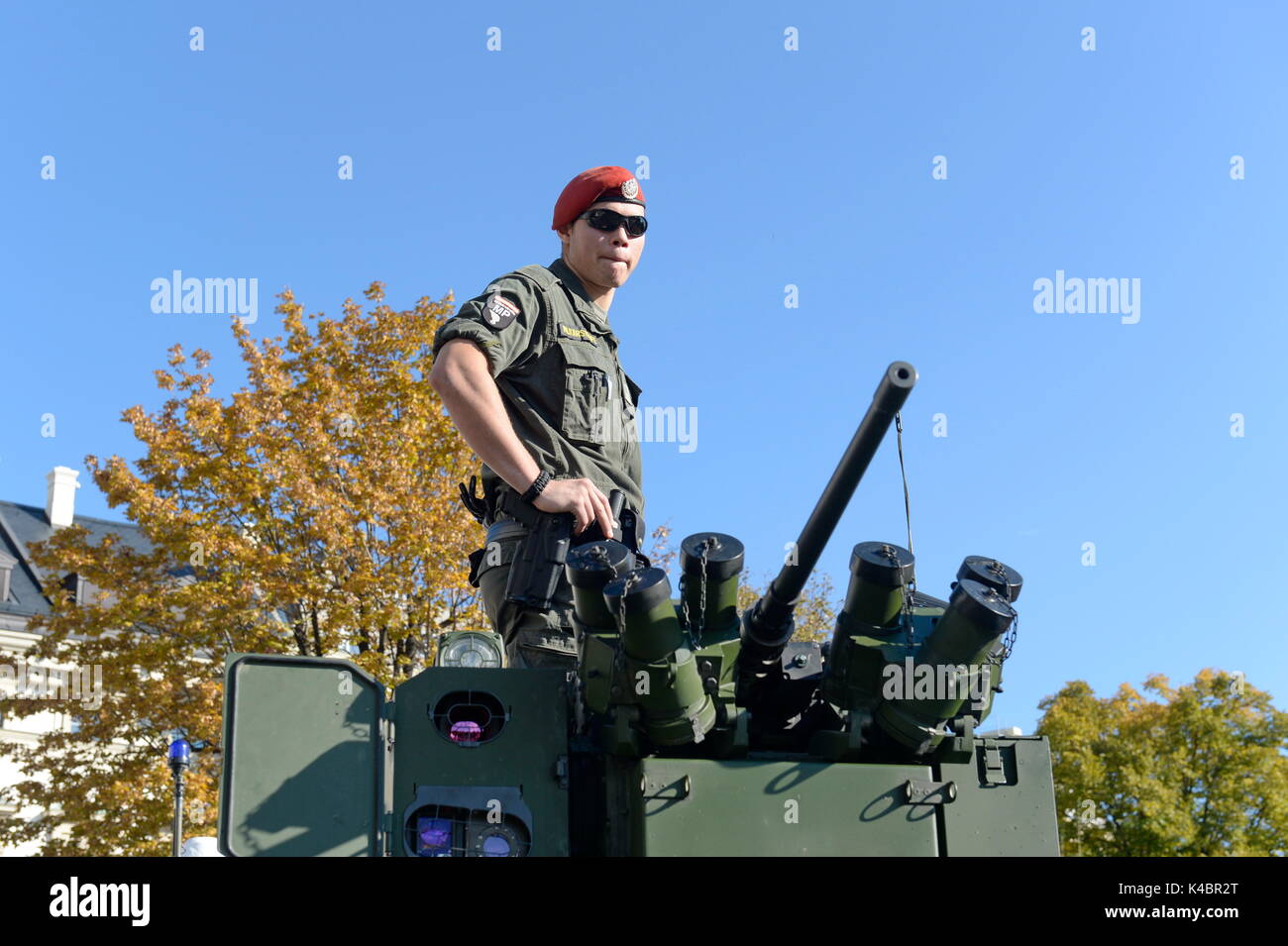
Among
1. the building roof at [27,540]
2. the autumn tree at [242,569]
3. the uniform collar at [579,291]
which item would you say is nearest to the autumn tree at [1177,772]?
the autumn tree at [242,569]

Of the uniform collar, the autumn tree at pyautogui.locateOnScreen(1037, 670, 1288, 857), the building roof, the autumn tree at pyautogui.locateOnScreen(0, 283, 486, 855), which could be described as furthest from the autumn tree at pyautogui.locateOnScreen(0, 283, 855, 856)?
the building roof

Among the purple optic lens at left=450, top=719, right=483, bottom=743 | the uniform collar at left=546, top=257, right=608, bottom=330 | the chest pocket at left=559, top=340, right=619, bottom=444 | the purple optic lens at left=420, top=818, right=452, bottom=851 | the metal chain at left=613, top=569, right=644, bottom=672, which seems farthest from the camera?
the uniform collar at left=546, top=257, right=608, bottom=330

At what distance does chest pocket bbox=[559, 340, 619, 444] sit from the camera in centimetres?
614

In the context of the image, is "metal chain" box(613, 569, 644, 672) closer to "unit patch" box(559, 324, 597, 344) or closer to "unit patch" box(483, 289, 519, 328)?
"unit patch" box(483, 289, 519, 328)

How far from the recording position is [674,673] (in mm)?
5066

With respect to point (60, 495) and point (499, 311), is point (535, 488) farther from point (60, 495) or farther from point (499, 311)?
point (60, 495)

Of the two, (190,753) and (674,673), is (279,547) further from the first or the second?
(674,673)

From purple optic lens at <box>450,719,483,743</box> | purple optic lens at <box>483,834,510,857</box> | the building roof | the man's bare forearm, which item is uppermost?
the building roof

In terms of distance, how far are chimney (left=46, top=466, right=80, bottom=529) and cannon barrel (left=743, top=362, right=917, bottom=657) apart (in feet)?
173

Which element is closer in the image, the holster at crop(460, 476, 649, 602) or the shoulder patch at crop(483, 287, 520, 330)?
the holster at crop(460, 476, 649, 602)

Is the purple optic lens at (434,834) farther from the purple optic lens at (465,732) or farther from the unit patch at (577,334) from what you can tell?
the unit patch at (577,334)

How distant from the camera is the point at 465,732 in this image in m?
5.29
